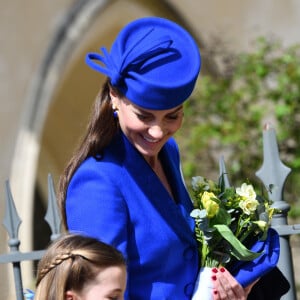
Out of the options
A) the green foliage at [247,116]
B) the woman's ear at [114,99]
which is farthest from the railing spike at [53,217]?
the green foliage at [247,116]

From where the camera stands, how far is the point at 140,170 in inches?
106

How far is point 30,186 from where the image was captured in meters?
7.25

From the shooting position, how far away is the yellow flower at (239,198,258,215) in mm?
2812

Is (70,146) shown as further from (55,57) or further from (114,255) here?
(114,255)

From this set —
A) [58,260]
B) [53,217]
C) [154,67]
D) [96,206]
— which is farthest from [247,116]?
[58,260]

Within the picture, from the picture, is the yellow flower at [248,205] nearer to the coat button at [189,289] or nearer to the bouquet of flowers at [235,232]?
the bouquet of flowers at [235,232]

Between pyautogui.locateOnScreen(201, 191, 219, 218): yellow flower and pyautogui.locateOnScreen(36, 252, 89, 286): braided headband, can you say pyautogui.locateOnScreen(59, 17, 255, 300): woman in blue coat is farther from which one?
pyautogui.locateOnScreen(36, 252, 89, 286): braided headband

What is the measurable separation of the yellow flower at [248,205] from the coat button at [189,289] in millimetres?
268

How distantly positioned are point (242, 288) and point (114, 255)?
515 mm

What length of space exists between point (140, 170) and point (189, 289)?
0.35 meters

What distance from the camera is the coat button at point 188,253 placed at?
2715 millimetres

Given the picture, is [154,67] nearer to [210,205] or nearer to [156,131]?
[156,131]

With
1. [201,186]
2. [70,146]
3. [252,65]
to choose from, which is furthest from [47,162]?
[201,186]

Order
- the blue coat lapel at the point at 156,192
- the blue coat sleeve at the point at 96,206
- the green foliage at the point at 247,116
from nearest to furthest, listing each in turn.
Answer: the blue coat sleeve at the point at 96,206 < the blue coat lapel at the point at 156,192 < the green foliage at the point at 247,116
